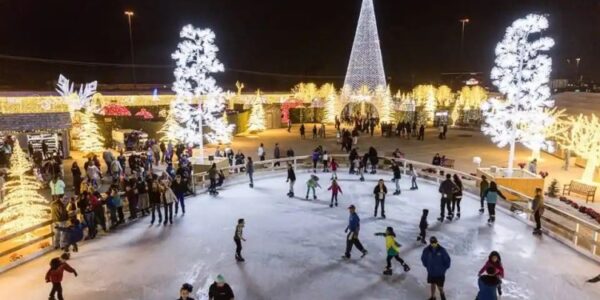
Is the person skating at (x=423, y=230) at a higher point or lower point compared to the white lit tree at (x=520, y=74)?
lower

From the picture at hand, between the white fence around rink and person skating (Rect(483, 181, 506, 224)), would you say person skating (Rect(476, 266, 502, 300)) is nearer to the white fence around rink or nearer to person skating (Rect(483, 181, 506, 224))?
the white fence around rink

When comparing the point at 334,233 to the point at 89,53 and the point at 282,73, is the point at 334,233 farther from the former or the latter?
the point at 282,73

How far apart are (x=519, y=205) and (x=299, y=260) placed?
818 centimetres

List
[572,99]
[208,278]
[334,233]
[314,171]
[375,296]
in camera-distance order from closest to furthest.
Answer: [375,296] → [208,278] → [334,233] → [314,171] → [572,99]

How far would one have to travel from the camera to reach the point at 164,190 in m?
13.1

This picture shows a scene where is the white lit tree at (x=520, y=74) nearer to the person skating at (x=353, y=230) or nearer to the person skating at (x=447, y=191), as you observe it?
the person skating at (x=447, y=191)

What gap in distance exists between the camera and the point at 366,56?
3575cm

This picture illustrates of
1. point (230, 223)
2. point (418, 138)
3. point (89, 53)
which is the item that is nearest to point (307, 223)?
point (230, 223)

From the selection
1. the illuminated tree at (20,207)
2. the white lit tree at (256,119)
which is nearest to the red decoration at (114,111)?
the white lit tree at (256,119)

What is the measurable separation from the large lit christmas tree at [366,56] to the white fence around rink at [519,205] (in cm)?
1376

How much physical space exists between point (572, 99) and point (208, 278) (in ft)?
94.1

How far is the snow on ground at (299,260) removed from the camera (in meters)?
8.84

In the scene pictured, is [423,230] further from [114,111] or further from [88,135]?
[114,111]

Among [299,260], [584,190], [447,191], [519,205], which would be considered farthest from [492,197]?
[584,190]
